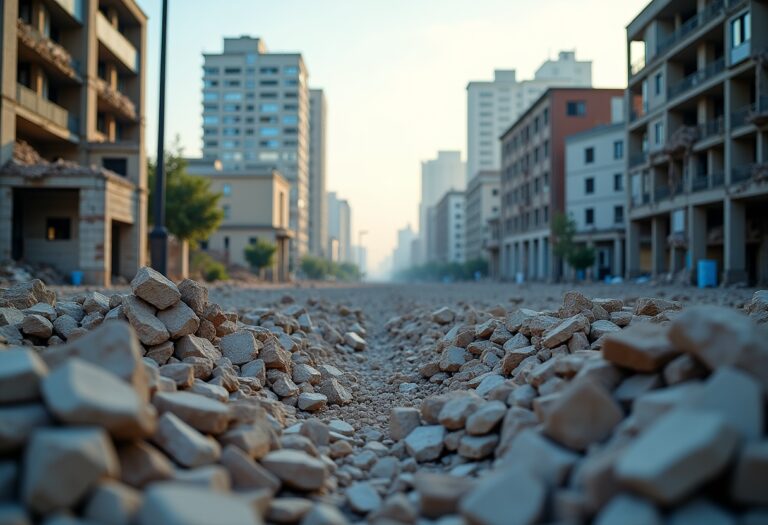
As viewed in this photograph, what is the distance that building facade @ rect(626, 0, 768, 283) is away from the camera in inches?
1014

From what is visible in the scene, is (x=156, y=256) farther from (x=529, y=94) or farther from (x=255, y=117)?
(x=529, y=94)

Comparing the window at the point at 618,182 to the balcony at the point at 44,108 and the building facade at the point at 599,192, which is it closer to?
the building facade at the point at 599,192

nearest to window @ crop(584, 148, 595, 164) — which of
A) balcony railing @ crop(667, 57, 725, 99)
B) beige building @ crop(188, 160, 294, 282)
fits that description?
balcony railing @ crop(667, 57, 725, 99)

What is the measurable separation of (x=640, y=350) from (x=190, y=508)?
2.45 metres

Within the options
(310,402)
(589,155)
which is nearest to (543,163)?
(589,155)

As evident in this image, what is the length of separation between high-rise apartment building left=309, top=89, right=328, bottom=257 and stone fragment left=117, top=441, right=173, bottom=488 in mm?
115868

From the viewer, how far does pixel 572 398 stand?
9.45ft

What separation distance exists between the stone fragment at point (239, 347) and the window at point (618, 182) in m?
47.1

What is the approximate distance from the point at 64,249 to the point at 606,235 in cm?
4072

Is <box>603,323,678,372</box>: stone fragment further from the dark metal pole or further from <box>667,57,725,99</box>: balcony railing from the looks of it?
<box>667,57,725,99</box>: balcony railing

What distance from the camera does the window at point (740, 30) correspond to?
25.2m

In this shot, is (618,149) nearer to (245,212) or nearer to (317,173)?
(245,212)

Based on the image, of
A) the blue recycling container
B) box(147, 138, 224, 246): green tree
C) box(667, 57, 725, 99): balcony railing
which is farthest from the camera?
box(147, 138, 224, 246): green tree

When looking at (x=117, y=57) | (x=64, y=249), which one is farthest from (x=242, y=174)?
(x=64, y=249)
